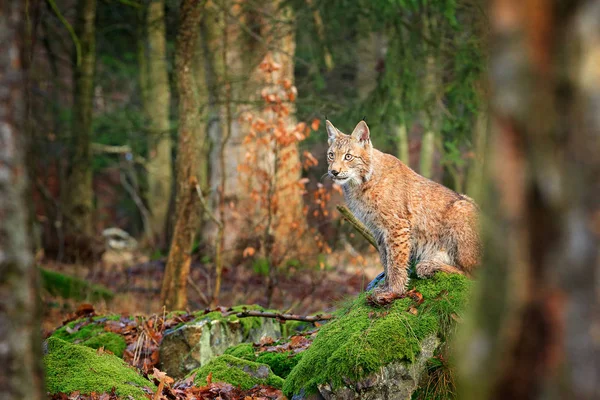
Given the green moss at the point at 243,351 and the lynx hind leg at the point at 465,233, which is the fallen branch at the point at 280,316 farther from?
the lynx hind leg at the point at 465,233

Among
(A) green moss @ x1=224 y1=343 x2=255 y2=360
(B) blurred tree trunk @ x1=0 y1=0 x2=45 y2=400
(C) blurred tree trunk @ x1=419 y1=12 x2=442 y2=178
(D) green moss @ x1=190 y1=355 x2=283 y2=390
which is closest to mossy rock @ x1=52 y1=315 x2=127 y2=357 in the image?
(A) green moss @ x1=224 y1=343 x2=255 y2=360

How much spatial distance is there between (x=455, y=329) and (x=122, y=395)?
2517mm

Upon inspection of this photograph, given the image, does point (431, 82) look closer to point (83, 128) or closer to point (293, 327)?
point (293, 327)

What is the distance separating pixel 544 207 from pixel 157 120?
17701mm

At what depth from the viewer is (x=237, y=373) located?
19.8 ft

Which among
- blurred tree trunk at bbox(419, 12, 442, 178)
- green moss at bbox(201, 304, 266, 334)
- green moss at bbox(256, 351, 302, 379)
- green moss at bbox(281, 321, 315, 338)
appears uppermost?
blurred tree trunk at bbox(419, 12, 442, 178)

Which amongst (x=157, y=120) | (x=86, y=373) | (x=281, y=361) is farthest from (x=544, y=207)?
(x=157, y=120)

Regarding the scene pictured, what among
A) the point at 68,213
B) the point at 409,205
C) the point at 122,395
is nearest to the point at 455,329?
the point at 409,205

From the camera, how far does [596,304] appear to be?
1.99 metres

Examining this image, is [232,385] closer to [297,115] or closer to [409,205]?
[409,205]

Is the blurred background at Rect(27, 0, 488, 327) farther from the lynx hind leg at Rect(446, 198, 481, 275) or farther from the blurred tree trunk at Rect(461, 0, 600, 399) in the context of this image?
the blurred tree trunk at Rect(461, 0, 600, 399)

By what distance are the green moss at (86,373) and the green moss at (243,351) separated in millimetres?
1144

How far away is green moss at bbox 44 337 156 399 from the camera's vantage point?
17.1ft

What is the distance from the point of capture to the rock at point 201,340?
275 inches
